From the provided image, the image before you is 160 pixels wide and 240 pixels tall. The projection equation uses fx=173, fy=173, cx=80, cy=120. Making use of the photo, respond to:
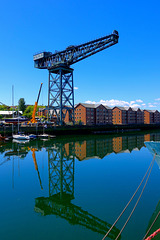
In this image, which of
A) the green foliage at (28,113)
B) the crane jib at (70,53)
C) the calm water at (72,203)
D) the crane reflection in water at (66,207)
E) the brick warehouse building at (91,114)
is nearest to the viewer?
the calm water at (72,203)

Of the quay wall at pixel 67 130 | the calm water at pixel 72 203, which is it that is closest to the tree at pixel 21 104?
the quay wall at pixel 67 130

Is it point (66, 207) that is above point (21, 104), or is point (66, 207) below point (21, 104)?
below

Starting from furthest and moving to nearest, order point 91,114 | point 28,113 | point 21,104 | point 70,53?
1. point 21,104
2. point 28,113
3. point 91,114
4. point 70,53

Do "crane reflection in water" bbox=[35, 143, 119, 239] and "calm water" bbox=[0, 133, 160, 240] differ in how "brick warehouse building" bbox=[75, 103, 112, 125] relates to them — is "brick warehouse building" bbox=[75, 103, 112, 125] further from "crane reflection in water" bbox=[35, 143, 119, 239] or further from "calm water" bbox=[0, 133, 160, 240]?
"crane reflection in water" bbox=[35, 143, 119, 239]

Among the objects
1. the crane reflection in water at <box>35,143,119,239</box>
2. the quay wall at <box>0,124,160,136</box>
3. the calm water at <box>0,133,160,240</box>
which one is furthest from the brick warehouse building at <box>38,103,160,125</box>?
the crane reflection in water at <box>35,143,119,239</box>

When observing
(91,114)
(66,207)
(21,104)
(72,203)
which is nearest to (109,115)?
(91,114)

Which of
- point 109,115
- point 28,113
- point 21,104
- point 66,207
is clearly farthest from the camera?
point 21,104

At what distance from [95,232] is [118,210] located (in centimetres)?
223

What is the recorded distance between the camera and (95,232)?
787 cm

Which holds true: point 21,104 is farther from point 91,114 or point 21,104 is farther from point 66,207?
point 66,207

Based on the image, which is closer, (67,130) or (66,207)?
(66,207)

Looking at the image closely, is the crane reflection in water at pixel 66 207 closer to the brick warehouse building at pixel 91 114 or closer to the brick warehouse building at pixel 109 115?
the brick warehouse building at pixel 109 115

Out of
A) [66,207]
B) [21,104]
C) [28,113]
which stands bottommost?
[66,207]

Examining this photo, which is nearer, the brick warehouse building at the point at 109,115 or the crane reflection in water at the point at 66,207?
the crane reflection in water at the point at 66,207
